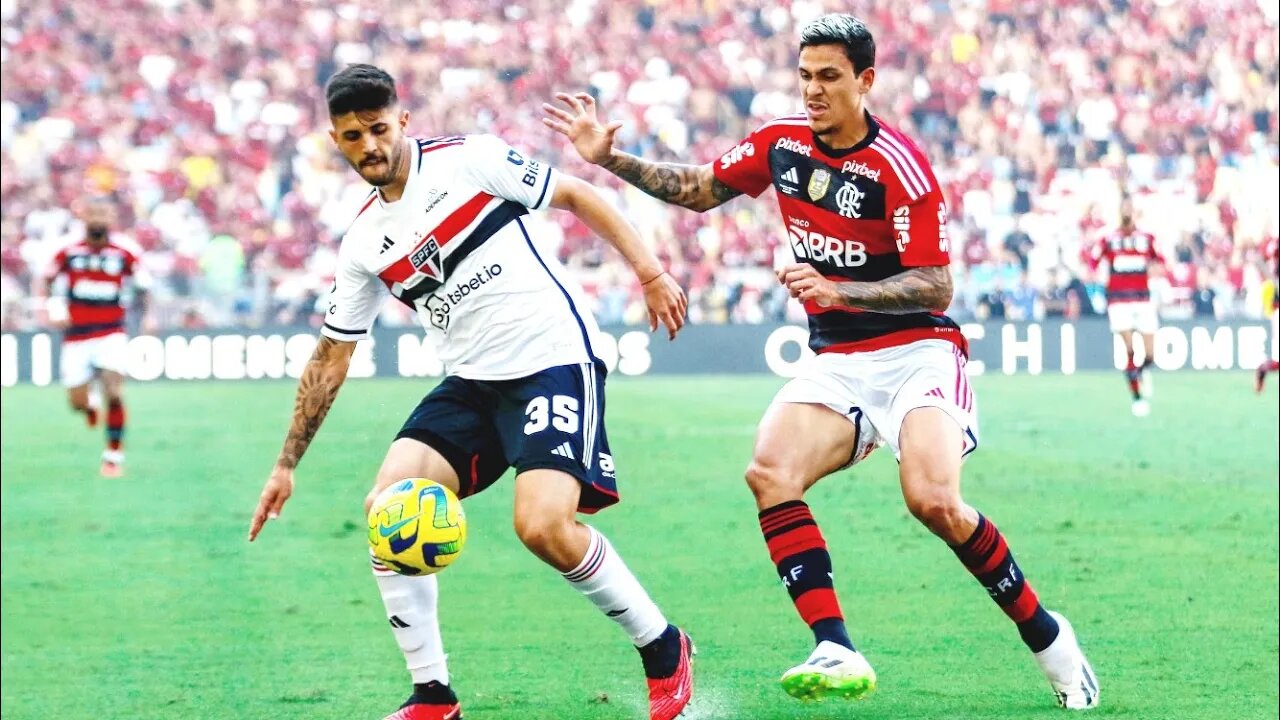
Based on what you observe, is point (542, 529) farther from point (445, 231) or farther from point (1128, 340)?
point (1128, 340)

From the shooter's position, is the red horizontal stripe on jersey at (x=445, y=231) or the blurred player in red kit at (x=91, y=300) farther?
the blurred player in red kit at (x=91, y=300)

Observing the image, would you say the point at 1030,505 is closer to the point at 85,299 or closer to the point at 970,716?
the point at 970,716

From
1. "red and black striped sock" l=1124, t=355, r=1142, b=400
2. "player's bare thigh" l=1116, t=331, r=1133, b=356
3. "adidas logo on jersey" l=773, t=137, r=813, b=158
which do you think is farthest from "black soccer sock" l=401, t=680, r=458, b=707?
"player's bare thigh" l=1116, t=331, r=1133, b=356

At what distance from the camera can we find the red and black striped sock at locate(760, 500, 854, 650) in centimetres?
559

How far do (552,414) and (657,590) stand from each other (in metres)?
3.07

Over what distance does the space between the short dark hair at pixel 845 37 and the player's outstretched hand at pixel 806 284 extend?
0.72 metres

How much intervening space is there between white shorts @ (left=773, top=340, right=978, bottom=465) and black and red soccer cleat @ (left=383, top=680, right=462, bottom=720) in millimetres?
1431

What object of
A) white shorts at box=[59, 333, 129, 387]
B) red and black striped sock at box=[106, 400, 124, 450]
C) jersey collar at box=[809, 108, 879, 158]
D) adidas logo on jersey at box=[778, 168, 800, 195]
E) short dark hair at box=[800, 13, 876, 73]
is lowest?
red and black striped sock at box=[106, 400, 124, 450]

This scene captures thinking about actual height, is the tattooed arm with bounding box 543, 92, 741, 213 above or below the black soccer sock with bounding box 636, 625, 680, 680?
above

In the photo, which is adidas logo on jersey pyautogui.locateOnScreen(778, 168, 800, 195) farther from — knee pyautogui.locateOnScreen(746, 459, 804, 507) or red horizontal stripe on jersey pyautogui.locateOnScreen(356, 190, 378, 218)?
red horizontal stripe on jersey pyautogui.locateOnScreen(356, 190, 378, 218)

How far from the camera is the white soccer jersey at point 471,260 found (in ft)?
18.9

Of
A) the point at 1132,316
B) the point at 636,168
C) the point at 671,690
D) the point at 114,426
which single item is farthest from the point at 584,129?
the point at 1132,316

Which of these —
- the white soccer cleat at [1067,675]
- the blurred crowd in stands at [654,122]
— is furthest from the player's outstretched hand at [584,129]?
the blurred crowd in stands at [654,122]

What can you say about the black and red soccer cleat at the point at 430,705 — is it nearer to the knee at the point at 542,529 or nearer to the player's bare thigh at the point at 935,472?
the knee at the point at 542,529
